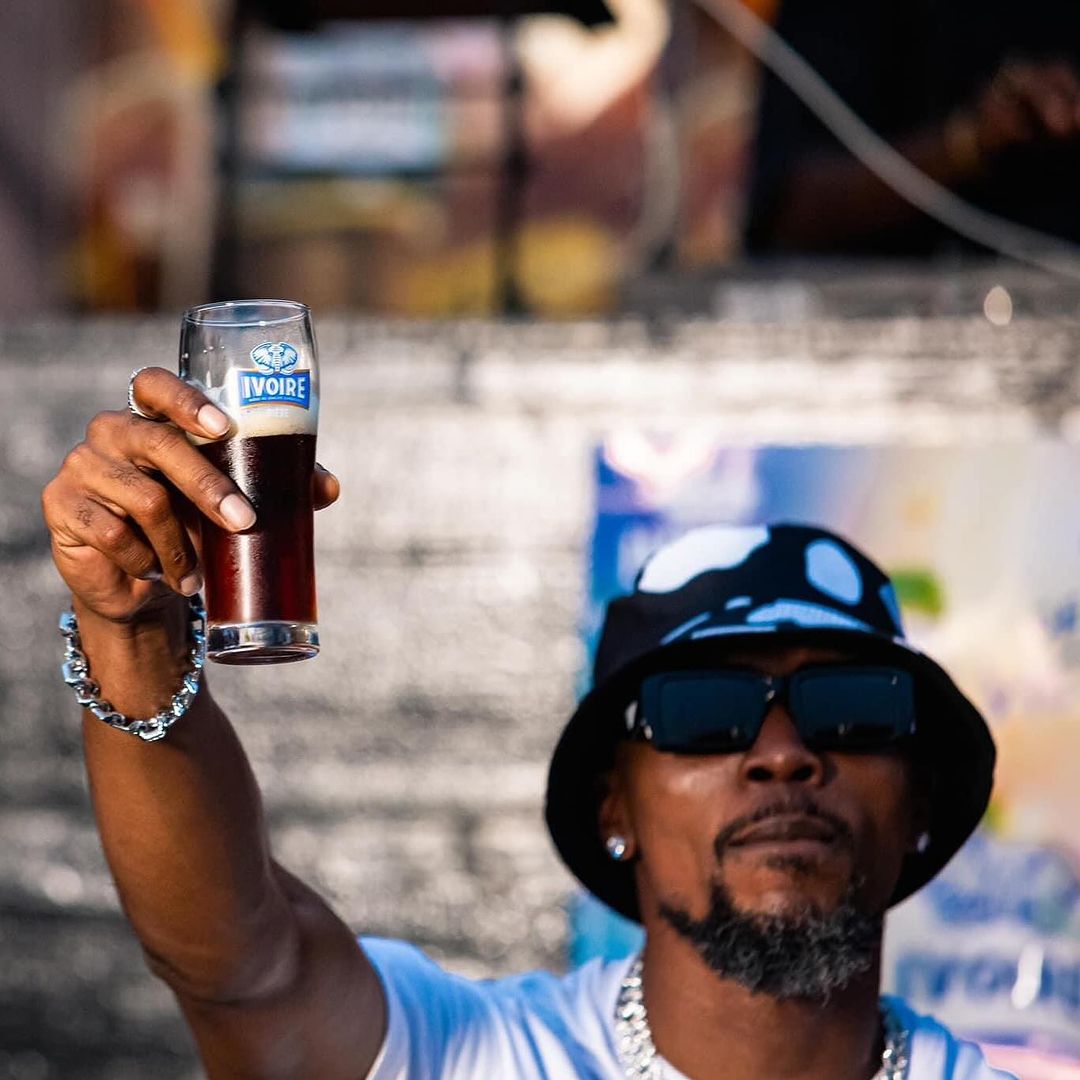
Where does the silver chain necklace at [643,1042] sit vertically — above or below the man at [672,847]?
below

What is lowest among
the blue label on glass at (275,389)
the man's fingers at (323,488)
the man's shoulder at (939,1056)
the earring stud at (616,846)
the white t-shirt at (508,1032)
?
the man's shoulder at (939,1056)

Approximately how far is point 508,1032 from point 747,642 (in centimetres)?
62

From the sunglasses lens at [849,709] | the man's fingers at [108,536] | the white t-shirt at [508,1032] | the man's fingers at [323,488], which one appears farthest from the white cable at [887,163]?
the man's fingers at [108,536]

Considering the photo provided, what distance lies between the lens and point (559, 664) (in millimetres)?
3832

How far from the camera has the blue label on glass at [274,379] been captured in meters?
1.75

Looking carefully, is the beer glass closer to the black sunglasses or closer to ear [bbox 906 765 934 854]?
the black sunglasses

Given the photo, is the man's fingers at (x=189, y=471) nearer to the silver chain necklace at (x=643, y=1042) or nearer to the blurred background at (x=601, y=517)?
the silver chain necklace at (x=643, y=1042)

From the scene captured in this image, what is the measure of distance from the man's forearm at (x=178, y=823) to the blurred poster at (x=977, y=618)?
1741 mm

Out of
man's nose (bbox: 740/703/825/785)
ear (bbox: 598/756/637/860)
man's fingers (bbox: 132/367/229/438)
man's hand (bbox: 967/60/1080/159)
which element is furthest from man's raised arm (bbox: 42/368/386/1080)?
man's hand (bbox: 967/60/1080/159)

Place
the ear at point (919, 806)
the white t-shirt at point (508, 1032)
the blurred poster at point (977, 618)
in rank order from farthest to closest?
1. the blurred poster at point (977, 618)
2. the ear at point (919, 806)
3. the white t-shirt at point (508, 1032)

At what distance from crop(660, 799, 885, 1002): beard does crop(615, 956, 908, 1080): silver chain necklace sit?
12cm

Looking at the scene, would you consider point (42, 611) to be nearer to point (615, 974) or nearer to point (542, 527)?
point (542, 527)

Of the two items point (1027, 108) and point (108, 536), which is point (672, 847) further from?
point (1027, 108)

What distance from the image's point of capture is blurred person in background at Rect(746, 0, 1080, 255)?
445cm
